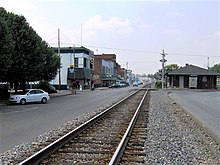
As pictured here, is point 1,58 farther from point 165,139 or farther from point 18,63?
point 165,139

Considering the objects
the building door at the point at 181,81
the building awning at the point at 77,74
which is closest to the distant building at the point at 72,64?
the building awning at the point at 77,74

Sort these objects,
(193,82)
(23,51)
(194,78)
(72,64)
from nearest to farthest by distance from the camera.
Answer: (23,51), (193,82), (194,78), (72,64)

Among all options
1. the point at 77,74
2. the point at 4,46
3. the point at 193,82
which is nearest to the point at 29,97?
the point at 4,46

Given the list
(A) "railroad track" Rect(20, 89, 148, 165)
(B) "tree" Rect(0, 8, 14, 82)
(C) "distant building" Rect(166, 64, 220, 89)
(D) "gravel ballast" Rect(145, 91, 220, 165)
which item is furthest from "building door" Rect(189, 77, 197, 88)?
(A) "railroad track" Rect(20, 89, 148, 165)

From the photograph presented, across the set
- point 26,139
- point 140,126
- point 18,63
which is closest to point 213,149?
point 140,126

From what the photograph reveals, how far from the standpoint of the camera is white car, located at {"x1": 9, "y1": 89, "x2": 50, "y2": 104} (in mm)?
28230

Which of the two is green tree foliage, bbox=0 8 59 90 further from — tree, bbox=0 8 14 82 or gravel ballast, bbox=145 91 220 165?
gravel ballast, bbox=145 91 220 165

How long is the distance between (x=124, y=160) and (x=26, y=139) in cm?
444

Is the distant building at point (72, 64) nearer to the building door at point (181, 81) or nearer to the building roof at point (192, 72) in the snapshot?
the building roof at point (192, 72)

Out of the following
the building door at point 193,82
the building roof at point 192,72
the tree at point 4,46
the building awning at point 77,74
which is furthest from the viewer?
the building awning at point 77,74

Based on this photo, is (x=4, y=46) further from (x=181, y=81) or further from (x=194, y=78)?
(x=194, y=78)

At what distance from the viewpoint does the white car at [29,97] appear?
2823cm

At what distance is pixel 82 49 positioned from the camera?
72.5 m

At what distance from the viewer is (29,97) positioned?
95.3ft
